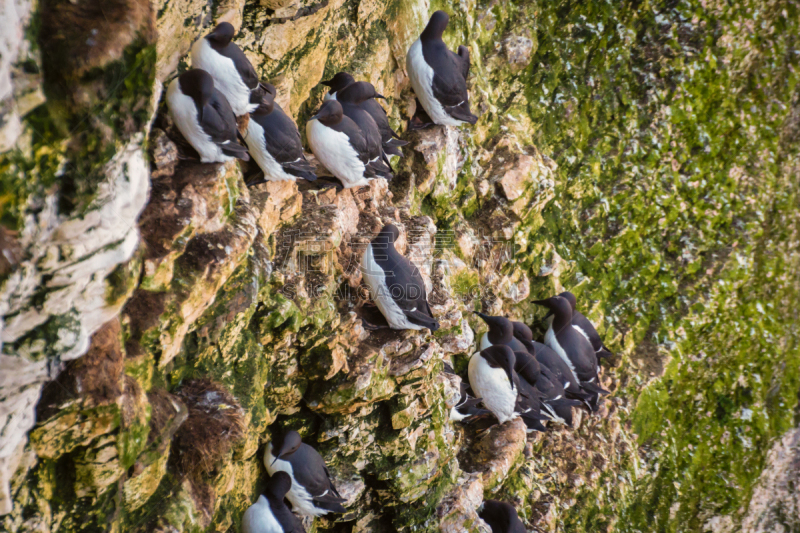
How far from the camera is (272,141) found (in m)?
3.51

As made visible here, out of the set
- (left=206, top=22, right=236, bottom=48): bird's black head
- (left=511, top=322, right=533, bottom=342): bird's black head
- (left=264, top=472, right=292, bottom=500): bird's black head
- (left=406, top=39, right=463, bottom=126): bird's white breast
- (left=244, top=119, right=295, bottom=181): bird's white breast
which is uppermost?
(left=406, top=39, right=463, bottom=126): bird's white breast

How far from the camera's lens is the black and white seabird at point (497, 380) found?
4836mm

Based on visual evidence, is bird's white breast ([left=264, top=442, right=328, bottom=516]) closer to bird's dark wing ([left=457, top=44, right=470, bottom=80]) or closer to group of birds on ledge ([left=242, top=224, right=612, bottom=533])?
group of birds on ledge ([left=242, top=224, right=612, bottom=533])

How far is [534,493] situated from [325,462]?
257 cm

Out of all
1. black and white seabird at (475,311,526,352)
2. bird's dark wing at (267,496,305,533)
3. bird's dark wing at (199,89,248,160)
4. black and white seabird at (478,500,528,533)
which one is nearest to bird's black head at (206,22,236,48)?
bird's dark wing at (199,89,248,160)

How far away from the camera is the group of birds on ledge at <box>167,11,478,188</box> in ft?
9.77

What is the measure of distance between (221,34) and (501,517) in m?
4.12

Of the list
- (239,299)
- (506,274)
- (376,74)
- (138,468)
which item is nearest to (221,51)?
(239,299)

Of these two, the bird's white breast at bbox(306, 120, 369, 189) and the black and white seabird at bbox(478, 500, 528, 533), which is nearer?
the bird's white breast at bbox(306, 120, 369, 189)

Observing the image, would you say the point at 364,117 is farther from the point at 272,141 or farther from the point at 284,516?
the point at 284,516

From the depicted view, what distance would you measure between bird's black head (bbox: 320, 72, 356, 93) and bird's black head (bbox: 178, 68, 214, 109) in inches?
58.6

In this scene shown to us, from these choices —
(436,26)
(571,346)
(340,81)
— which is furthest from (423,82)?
(571,346)

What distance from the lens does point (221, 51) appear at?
3.23m

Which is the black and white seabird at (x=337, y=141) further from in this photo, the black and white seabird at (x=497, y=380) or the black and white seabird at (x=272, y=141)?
the black and white seabird at (x=497, y=380)
